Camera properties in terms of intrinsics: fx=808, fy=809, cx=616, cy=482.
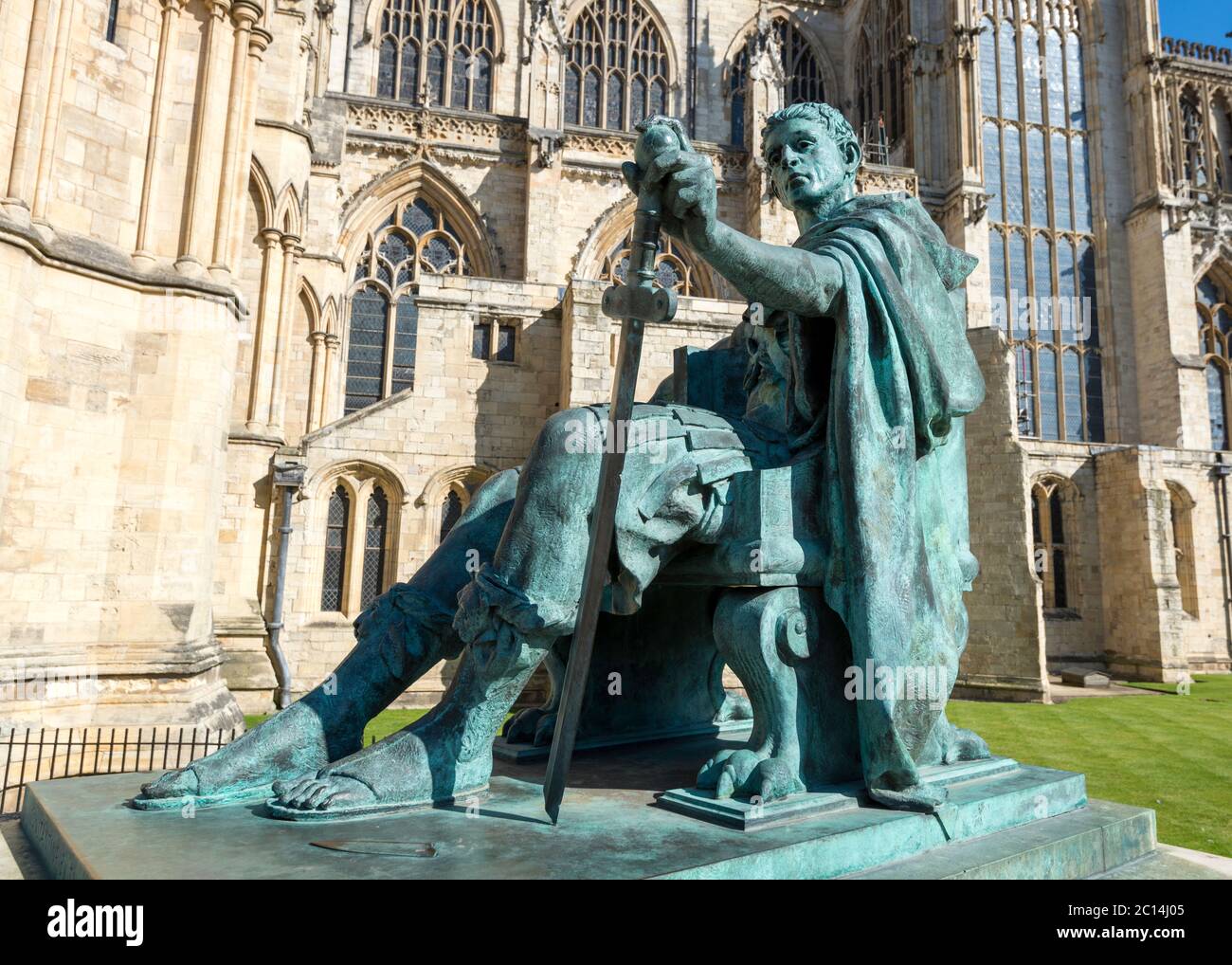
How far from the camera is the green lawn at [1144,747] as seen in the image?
23.7 feet

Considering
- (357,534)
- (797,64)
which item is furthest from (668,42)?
(357,534)

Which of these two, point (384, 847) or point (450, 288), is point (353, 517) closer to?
point (450, 288)

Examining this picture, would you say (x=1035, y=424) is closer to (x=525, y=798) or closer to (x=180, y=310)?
(x=180, y=310)

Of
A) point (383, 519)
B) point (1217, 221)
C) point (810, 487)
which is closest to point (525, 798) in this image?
point (810, 487)

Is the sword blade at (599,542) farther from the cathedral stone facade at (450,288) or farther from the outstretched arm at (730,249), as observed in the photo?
the cathedral stone facade at (450,288)

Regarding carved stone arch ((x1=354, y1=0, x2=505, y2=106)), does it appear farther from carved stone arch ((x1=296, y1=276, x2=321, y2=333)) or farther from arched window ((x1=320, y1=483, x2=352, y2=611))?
arched window ((x1=320, y1=483, x2=352, y2=611))

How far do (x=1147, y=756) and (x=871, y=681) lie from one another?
10152 mm

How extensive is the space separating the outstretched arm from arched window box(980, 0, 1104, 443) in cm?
2740

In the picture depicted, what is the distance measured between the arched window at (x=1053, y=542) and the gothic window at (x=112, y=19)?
78.8 feet

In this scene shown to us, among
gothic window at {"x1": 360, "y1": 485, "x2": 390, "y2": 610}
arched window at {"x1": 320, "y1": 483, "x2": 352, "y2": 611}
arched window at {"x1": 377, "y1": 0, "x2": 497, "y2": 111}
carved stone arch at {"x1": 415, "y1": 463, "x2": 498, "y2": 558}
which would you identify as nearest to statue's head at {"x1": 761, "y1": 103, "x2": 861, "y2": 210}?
carved stone arch at {"x1": 415, "y1": 463, "x2": 498, "y2": 558}

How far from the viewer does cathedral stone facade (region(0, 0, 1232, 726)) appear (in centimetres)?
793

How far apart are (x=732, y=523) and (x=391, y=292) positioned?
21775 mm

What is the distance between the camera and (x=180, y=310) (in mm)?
8625

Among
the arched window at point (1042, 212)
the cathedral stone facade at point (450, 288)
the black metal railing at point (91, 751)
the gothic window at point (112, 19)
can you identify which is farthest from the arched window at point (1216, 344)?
the black metal railing at point (91, 751)
